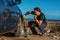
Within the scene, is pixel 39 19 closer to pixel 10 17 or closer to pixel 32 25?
pixel 32 25

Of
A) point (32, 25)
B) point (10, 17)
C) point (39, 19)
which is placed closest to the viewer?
point (10, 17)

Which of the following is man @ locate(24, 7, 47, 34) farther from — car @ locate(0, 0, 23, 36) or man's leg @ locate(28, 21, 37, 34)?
car @ locate(0, 0, 23, 36)

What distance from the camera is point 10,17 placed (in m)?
12.5

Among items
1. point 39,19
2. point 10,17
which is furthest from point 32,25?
point 10,17

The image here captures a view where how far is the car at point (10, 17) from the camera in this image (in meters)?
11.6

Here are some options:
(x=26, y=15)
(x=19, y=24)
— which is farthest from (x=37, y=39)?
(x=26, y=15)

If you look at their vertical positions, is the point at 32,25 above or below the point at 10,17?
below

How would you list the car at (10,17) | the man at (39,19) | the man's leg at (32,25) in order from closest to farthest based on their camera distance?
the car at (10,17), the man at (39,19), the man's leg at (32,25)

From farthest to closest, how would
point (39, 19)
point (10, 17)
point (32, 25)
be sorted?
point (32, 25) < point (39, 19) < point (10, 17)

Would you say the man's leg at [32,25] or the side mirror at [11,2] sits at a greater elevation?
the side mirror at [11,2]

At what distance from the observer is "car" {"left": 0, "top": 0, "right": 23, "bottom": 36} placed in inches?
456

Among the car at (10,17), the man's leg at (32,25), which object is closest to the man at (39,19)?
the man's leg at (32,25)

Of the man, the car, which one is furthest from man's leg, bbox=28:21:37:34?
the car

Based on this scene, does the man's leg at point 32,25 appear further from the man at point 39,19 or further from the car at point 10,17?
the car at point 10,17
